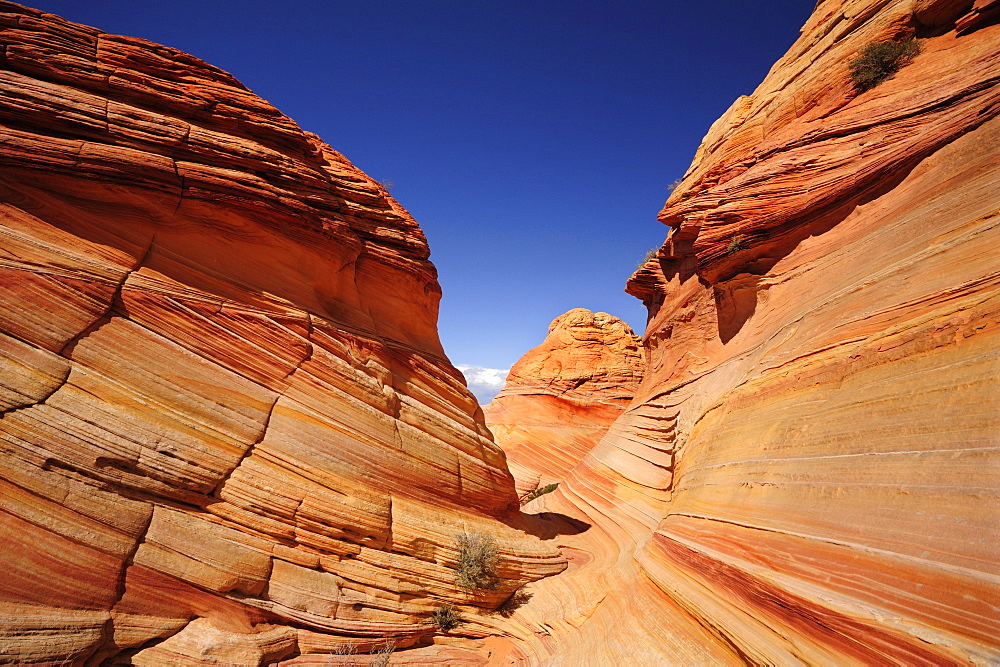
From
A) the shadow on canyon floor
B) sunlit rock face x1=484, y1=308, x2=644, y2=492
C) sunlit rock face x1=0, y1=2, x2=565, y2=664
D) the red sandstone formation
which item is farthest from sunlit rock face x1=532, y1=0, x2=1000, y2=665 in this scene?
sunlit rock face x1=484, y1=308, x2=644, y2=492

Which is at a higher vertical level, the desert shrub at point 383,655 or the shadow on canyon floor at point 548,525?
the shadow on canyon floor at point 548,525

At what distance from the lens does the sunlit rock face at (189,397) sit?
244 inches

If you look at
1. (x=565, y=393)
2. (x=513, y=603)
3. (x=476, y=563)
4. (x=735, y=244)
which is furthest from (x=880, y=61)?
(x=565, y=393)

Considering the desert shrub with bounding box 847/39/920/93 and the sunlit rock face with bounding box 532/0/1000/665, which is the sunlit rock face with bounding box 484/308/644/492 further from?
the desert shrub with bounding box 847/39/920/93

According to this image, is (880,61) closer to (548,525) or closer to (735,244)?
(735,244)

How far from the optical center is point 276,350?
896 cm

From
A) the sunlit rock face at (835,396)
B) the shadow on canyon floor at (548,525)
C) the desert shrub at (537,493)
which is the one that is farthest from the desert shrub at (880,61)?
the desert shrub at (537,493)

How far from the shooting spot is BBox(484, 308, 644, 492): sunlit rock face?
27.4m

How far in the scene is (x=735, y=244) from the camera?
1334 cm

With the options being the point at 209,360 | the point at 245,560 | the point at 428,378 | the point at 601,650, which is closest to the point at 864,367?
the point at 601,650

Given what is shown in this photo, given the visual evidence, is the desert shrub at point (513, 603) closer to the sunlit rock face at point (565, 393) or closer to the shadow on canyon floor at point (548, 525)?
the shadow on canyon floor at point (548, 525)

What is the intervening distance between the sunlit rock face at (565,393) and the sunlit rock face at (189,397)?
16.5 metres

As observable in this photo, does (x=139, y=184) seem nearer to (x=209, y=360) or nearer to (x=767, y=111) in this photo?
(x=209, y=360)

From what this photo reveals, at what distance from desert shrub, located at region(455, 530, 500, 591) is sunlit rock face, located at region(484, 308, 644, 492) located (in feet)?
50.7
